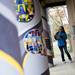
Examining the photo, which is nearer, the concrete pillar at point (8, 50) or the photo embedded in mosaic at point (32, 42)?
the concrete pillar at point (8, 50)

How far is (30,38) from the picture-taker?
4840mm

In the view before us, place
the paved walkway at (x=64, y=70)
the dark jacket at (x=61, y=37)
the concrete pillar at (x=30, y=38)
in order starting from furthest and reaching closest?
the dark jacket at (x=61, y=37), the paved walkway at (x=64, y=70), the concrete pillar at (x=30, y=38)

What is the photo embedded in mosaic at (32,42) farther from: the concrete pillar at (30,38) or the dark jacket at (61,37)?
the dark jacket at (61,37)

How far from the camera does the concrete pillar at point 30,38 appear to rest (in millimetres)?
4785

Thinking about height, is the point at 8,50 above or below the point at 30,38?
below

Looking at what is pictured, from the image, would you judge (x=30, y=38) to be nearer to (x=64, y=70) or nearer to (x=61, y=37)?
(x=64, y=70)

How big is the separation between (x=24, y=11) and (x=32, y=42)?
494mm

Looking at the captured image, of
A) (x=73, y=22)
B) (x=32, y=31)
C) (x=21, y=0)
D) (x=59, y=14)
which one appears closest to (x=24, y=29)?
(x=32, y=31)

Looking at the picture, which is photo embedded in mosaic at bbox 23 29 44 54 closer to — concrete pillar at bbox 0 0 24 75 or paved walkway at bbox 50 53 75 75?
concrete pillar at bbox 0 0 24 75

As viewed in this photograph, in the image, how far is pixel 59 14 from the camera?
112 ft

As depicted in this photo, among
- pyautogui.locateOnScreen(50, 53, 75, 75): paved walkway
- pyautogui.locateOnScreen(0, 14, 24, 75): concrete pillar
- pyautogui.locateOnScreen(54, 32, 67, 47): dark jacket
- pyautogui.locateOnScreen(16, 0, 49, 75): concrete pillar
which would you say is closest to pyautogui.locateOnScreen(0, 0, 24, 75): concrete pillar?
pyautogui.locateOnScreen(0, 14, 24, 75): concrete pillar

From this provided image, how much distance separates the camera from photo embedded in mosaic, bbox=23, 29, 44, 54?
4.82 meters

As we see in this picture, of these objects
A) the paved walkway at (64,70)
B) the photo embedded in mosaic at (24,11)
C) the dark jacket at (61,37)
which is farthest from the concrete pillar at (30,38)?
the dark jacket at (61,37)

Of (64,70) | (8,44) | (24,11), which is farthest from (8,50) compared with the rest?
(64,70)
